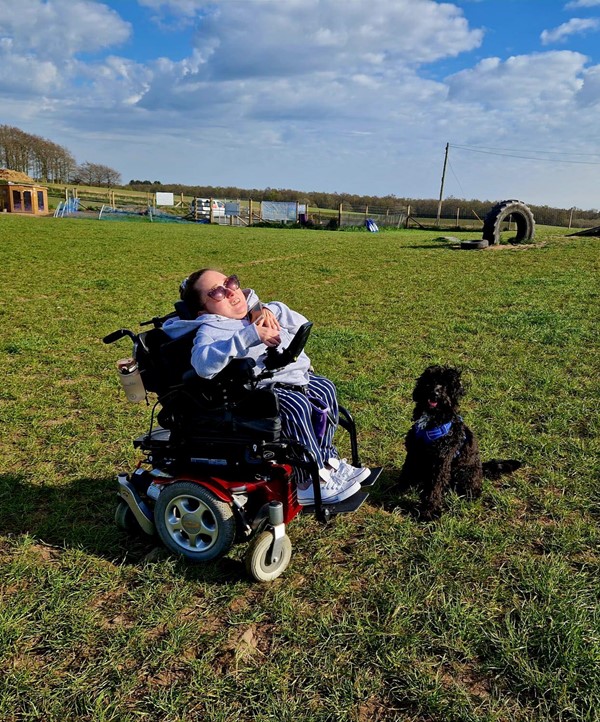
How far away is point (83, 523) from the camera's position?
3465 mm

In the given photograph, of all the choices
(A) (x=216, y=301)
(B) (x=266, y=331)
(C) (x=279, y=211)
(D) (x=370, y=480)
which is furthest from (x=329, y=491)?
(C) (x=279, y=211)

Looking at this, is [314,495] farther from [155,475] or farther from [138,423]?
[138,423]

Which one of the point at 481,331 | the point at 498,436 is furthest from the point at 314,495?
the point at 481,331

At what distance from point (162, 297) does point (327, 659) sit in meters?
9.36

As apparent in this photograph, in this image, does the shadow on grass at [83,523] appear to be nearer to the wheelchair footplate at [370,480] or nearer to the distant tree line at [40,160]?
the wheelchair footplate at [370,480]

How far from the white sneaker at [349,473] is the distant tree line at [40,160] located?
228 feet

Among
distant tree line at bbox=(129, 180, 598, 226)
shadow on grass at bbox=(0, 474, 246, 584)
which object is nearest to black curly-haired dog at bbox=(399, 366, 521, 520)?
shadow on grass at bbox=(0, 474, 246, 584)

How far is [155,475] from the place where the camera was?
3225 mm

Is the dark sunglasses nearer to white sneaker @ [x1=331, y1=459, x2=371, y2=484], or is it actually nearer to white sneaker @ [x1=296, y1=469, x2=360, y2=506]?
white sneaker @ [x1=296, y1=469, x2=360, y2=506]

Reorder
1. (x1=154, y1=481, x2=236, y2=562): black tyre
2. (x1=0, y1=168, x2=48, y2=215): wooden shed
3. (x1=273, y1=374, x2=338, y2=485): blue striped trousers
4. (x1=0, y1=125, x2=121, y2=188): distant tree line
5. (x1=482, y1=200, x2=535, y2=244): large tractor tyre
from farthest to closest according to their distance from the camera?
(x1=0, y1=125, x2=121, y2=188): distant tree line < (x1=0, y1=168, x2=48, y2=215): wooden shed < (x1=482, y1=200, x2=535, y2=244): large tractor tyre < (x1=273, y1=374, x2=338, y2=485): blue striped trousers < (x1=154, y1=481, x2=236, y2=562): black tyre

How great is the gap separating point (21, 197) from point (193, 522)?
46485 millimetres

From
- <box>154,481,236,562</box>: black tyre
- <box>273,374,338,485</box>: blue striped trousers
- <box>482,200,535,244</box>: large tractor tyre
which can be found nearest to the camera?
<box>154,481,236,562</box>: black tyre

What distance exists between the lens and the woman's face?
2975mm

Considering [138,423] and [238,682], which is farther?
[138,423]
